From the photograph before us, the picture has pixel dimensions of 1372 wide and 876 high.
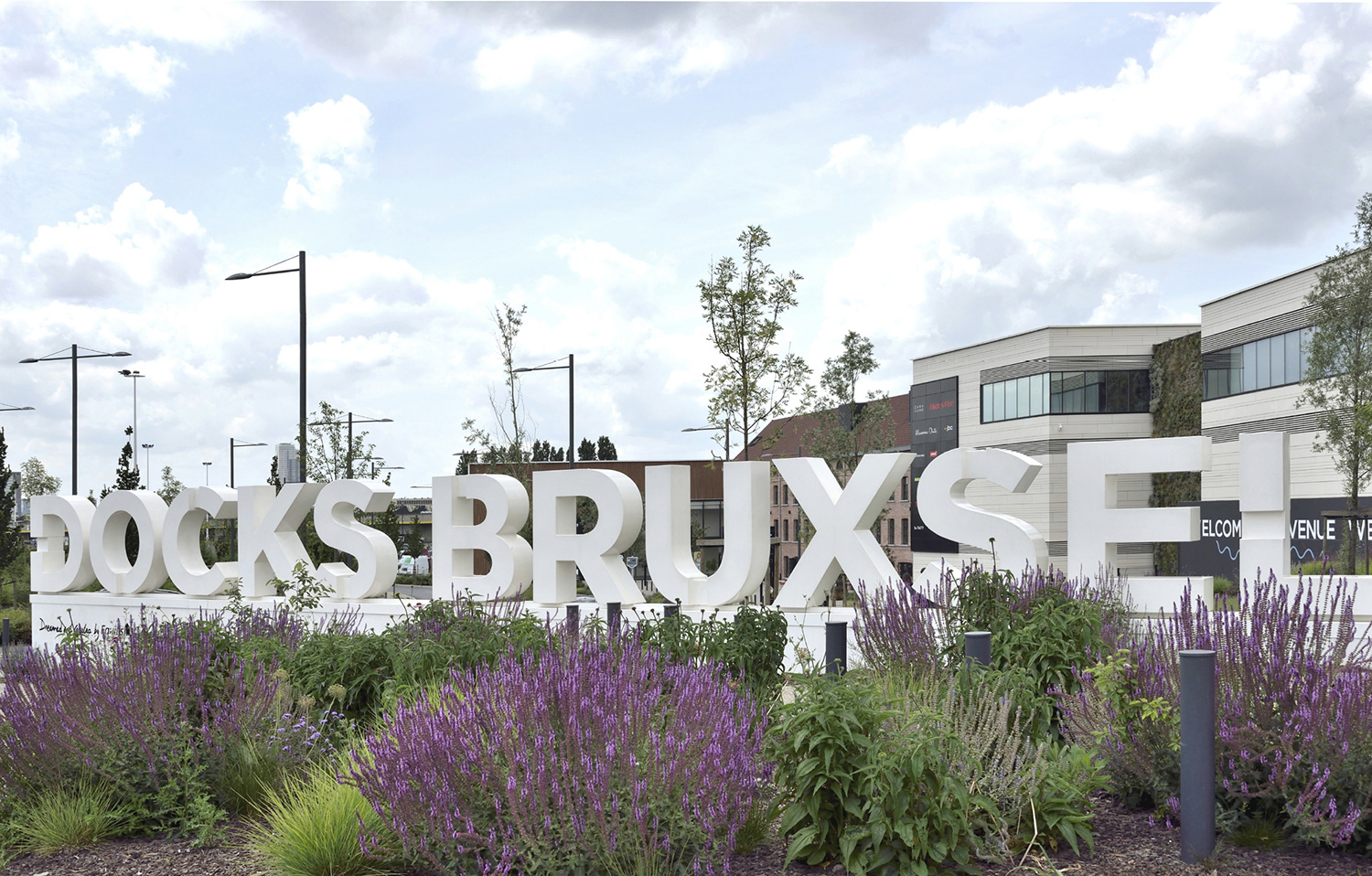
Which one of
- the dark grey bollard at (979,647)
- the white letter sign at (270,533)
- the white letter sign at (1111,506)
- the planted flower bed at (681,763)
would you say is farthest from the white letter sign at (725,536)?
the dark grey bollard at (979,647)

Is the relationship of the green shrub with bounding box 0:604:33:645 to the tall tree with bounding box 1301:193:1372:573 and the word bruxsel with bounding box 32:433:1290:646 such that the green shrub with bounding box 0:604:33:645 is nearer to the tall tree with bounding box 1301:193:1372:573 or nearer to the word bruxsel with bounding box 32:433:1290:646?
the word bruxsel with bounding box 32:433:1290:646

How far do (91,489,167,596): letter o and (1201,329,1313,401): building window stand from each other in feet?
122

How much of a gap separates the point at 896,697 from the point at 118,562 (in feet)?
59.7

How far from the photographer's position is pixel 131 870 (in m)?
5.70

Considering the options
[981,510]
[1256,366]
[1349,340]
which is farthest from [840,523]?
[1256,366]

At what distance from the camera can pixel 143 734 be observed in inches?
254

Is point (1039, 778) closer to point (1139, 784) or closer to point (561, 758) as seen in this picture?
point (1139, 784)

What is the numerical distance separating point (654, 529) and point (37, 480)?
68.2 metres

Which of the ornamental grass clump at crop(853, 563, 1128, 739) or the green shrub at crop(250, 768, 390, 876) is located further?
the ornamental grass clump at crop(853, 563, 1128, 739)

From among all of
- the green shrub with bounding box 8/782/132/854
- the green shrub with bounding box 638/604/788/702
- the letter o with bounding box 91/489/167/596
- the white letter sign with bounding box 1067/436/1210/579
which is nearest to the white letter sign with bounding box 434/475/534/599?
the letter o with bounding box 91/489/167/596

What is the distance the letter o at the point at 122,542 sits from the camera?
19.2 m

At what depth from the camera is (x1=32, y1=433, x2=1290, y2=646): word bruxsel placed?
12695 mm

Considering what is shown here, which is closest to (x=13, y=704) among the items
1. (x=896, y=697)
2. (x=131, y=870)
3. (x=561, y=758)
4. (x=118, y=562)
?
(x=131, y=870)

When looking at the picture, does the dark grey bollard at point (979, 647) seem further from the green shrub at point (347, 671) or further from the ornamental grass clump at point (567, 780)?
the green shrub at point (347, 671)
